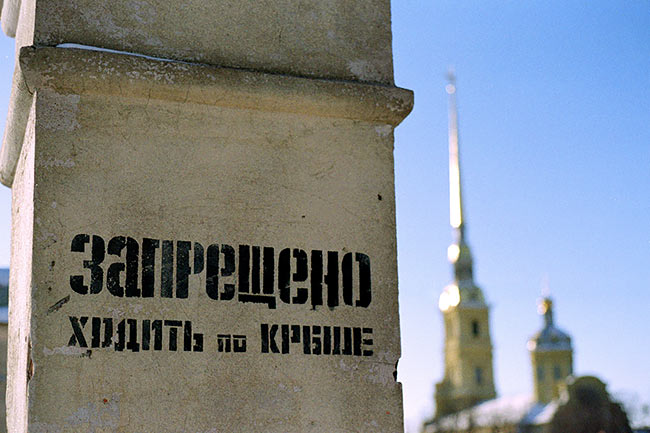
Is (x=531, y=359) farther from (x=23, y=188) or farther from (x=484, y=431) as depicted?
(x=23, y=188)

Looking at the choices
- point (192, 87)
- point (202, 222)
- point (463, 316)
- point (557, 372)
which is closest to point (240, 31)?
point (192, 87)

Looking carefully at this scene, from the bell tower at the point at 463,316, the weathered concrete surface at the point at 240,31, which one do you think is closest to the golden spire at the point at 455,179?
the bell tower at the point at 463,316

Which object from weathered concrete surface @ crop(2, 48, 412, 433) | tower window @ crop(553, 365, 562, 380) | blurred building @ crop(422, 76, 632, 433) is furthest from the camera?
tower window @ crop(553, 365, 562, 380)

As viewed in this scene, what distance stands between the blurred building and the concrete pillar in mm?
62849

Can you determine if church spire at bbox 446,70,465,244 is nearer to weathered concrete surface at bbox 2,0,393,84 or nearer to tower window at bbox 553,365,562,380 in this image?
tower window at bbox 553,365,562,380

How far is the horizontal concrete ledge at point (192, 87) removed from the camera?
2945 millimetres

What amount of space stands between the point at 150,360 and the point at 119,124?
0.78 meters

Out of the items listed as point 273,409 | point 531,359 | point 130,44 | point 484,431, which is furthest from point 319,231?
point 531,359

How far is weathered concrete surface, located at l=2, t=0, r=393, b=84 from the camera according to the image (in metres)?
3.07

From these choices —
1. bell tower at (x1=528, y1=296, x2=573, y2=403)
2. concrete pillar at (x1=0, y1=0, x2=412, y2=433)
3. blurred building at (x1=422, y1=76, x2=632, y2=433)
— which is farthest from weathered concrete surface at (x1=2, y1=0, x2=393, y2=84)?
bell tower at (x1=528, y1=296, x2=573, y2=403)

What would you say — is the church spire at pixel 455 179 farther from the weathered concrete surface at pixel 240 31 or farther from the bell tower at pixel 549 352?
the weathered concrete surface at pixel 240 31

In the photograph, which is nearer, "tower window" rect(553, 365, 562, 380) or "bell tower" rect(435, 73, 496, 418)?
"tower window" rect(553, 365, 562, 380)

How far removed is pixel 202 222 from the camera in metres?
3.06

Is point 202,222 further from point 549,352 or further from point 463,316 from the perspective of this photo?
point 463,316
